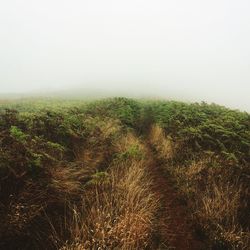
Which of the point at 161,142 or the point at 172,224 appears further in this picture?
the point at 161,142

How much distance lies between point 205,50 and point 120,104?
191449 millimetres

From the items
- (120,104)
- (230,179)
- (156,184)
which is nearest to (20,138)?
(156,184)

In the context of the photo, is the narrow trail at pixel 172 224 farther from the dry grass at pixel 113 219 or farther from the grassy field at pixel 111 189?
the dry grass at pixel 113 219

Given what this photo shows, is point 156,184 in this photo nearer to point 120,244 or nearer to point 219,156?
point 219,156

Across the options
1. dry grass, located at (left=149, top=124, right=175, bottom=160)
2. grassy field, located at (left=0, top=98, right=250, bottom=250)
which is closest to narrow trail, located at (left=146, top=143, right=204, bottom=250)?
grassy field, located at (left=0, top=98, right=250, bottom=250)

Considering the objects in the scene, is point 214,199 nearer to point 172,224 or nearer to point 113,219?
point 172,224

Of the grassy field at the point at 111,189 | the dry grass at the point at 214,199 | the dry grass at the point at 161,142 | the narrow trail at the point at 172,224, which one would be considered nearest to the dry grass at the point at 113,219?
the grassy field at the point at 111,189

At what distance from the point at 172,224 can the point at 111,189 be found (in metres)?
1.28

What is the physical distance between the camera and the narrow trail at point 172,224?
5.46 meters

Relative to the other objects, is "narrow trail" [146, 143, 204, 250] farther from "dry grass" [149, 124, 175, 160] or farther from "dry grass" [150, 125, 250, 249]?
"dry grass" [149, 124, 175, 160]

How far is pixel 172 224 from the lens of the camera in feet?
20.2

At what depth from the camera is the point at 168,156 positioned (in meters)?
10.1

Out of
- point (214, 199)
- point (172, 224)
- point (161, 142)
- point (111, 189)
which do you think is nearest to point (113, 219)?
point (111, 189)

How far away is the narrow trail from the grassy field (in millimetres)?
25
